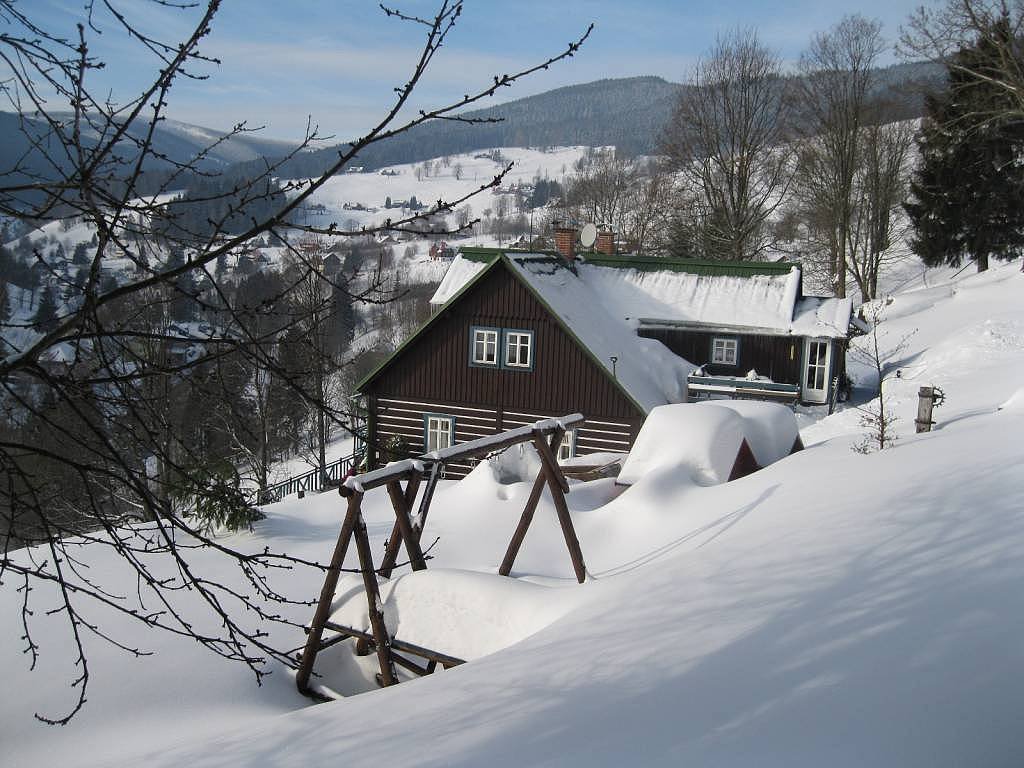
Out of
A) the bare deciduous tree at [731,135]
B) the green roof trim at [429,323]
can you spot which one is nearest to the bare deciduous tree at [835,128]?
the bare deciduous tree at [731,135]

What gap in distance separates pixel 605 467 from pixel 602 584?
6.93 metres

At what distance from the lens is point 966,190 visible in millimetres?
37219

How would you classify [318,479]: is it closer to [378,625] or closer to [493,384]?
[493,384]

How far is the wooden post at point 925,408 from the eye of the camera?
42.3 feet

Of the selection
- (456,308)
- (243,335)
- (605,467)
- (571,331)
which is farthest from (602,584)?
(456,308)

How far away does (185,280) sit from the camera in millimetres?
4383

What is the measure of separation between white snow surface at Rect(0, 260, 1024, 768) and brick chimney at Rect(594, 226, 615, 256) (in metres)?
16.6

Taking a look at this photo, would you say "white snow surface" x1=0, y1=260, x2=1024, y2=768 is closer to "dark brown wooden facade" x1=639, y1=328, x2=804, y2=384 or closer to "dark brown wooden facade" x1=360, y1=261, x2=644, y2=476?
"dark brown wooden facade" x1=360, y1=261, x2=644, y2=476

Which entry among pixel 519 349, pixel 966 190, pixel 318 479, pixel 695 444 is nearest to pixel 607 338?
pixel 519 349

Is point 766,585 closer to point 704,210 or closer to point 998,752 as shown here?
point 998,752

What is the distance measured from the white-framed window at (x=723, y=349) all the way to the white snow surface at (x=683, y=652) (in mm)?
11363

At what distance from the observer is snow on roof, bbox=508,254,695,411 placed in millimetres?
19156

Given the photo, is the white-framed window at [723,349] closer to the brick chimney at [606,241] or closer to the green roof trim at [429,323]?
the brick chimney at [606,241]

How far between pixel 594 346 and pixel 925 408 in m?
7.96
